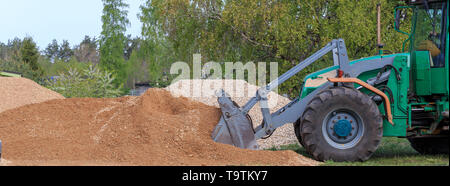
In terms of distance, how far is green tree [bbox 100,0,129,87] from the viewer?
140 ft

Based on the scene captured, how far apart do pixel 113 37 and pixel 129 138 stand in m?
36.1

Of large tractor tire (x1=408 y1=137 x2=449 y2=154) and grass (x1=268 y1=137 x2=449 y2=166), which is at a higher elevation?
large tractor tire (x1=408 y1=137 x2=449 y2=154)

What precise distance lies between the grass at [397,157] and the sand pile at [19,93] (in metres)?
8.10

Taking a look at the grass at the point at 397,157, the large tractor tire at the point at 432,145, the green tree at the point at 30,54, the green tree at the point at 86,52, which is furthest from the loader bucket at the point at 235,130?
the green tree at the point at 86,52

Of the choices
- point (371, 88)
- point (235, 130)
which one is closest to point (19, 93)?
point (235, 130)

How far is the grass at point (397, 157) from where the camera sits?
23.8 feet

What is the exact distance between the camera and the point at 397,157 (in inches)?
321

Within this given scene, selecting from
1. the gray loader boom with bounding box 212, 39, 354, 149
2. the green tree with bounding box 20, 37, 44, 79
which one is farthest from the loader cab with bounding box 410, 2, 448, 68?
the green tree with bounding box 20, 37, 44, 79

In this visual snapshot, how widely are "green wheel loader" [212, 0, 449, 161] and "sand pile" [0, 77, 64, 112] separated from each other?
8217 millimetres

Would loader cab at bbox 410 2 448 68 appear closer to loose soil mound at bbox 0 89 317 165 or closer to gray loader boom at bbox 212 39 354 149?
gray loader boom at bbox 212 39 354 149

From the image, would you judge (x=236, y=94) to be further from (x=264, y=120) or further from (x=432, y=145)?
(x=432, y=145)

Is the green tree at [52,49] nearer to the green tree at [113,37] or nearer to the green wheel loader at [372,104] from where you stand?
the green tree at [113,37]

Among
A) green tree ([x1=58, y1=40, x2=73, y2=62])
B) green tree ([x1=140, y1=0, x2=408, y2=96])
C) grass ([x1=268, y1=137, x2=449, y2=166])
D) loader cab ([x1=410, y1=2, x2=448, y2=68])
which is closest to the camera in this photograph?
grass ([x1=268, y1=137, x2=449, y2=166])

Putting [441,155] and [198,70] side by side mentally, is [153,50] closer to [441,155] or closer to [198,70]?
[198,70]
